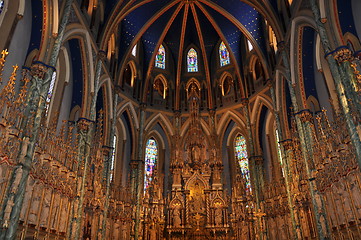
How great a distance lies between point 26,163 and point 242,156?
58.4 feet

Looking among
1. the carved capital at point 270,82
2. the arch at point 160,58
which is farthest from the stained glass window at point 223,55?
the carved capital at point 270,82

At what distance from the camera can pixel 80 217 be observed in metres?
15.4

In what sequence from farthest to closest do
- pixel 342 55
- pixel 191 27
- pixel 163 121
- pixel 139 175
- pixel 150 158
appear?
pixel 191 27
pixel 163 121
pixel 150 158
pixel 139 175
pixel 342 55

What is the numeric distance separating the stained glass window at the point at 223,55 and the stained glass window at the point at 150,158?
9.58 m

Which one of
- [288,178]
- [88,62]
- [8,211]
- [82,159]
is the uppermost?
[88,62]

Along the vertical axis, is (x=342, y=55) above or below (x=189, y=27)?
below

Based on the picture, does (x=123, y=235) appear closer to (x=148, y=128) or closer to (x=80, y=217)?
(x=80, y=217)

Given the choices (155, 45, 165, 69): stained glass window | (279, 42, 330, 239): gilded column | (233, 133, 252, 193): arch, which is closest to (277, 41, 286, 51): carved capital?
(279, 42, 330, 239): gilded column

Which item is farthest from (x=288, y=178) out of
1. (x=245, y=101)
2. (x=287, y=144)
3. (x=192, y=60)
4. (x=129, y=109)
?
(x=192, y=60)

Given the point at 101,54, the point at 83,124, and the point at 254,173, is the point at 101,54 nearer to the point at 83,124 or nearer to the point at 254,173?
the point at 83,124

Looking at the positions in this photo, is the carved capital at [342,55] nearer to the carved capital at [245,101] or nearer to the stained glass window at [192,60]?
the carved capital at [245,101]

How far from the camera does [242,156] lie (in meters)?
25.6

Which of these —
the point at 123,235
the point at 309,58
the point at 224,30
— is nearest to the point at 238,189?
the point at 123,235

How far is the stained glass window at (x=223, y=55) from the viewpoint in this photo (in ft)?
93.5
